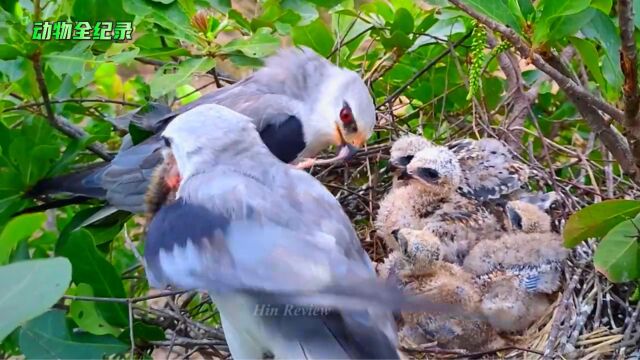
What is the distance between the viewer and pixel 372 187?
7.52ft

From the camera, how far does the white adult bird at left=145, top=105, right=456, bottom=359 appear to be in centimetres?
133

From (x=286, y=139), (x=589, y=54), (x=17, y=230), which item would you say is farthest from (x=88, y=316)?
(x=589, y=54)

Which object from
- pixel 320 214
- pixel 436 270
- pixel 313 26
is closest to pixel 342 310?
pixel 320 214

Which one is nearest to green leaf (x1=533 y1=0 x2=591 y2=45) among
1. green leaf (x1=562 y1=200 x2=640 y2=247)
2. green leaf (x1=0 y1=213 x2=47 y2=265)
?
green leaf (x1=562 y1=200 x2=640 y2=247)

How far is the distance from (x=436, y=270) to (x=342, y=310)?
615 millimetres

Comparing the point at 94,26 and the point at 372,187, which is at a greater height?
the point at 94,26

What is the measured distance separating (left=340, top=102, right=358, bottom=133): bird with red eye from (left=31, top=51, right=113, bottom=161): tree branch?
0.57 metres

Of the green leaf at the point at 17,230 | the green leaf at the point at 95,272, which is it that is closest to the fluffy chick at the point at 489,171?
the green leaf at the point at 95,272

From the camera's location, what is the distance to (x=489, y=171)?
2.14 m

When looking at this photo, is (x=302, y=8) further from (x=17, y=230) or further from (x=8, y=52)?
(x=17, y=230)

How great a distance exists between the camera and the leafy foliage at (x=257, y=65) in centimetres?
177

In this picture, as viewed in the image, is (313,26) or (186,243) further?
(313,26)

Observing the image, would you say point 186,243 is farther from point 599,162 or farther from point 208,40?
point 599,162

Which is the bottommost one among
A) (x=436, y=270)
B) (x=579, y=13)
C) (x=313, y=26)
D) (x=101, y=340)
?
(x=101, y=340)
